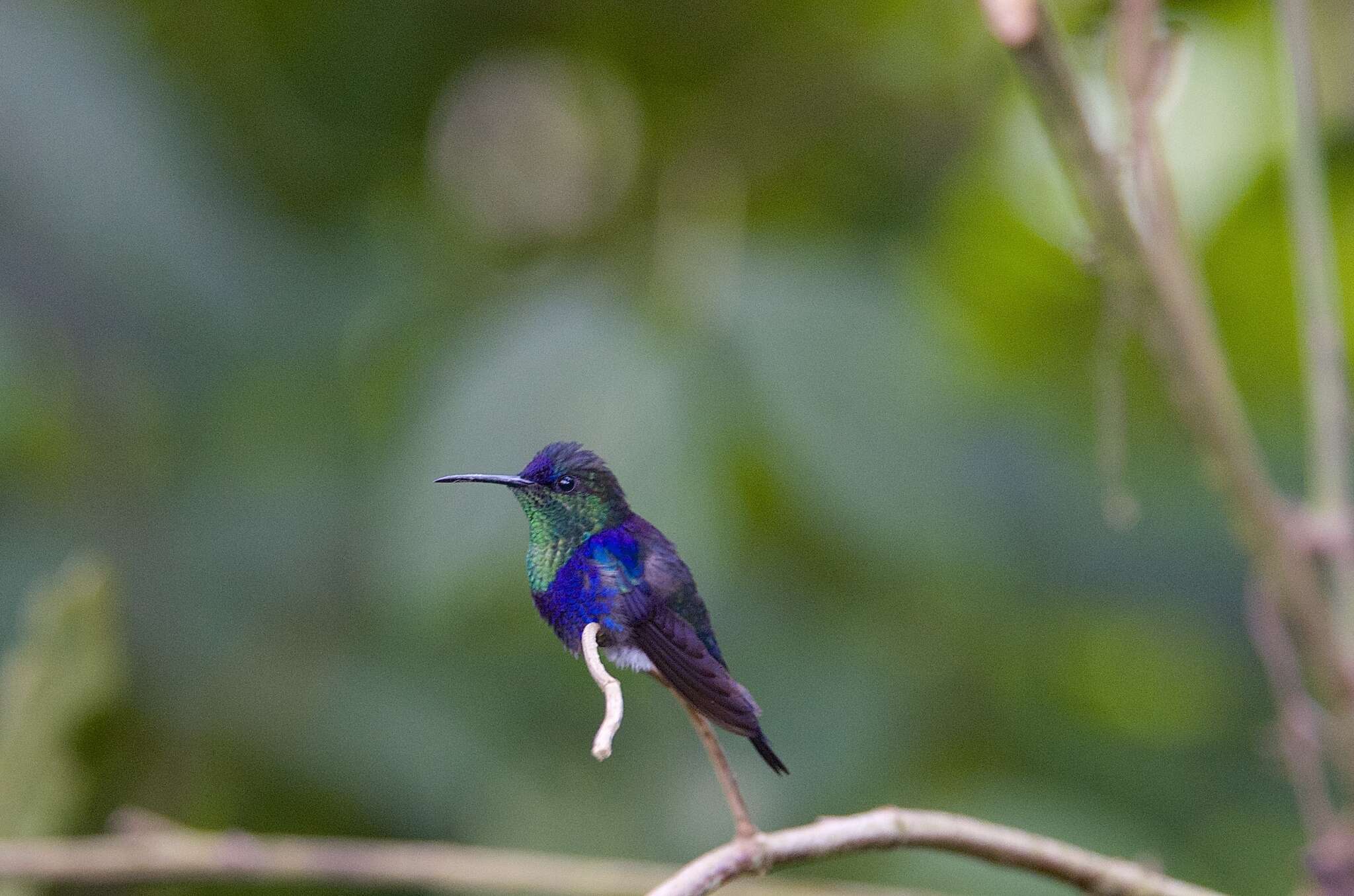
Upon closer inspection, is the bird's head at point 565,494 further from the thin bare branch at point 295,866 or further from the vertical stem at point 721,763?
the thin bare branch at point 295,866

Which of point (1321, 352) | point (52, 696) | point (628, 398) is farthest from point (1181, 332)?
point (52, 696)

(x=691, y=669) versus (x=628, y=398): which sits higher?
(x=628, y=398)

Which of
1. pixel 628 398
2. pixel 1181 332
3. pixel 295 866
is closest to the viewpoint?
pixel 1181 332

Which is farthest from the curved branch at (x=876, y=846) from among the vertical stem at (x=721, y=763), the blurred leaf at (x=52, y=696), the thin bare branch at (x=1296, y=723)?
the blurred leaf at (x=52, y=696)

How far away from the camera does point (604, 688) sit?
0.96 feet

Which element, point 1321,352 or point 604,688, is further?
point 1321,352

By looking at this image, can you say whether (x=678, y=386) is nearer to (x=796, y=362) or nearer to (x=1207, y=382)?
(x=796, y=362)

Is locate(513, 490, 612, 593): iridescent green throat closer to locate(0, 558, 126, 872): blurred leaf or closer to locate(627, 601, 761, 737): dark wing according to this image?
locate(627, 601, 761, 737): dark wing

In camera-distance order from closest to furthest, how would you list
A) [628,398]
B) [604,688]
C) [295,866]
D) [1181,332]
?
[604,688] → [1181,332] → [295,866] → [628,398]

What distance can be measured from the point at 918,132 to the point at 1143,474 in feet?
1.35

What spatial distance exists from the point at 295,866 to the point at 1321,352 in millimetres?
585

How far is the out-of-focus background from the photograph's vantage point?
102 cm

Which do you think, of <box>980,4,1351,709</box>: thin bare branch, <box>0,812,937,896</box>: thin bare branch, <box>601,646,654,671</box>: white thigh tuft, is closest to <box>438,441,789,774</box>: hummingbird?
<box>601,646,654,671</box>: white thigh tuft

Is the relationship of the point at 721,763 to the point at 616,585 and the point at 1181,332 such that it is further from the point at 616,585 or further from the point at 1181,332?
the point at 1181,332
